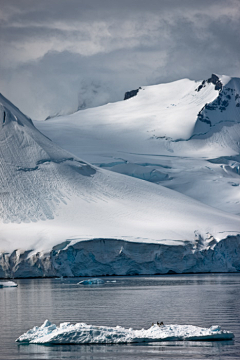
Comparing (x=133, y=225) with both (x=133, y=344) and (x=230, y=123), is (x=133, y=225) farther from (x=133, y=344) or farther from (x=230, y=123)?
(x=230, y=123)

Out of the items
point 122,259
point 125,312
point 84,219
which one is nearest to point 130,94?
point 84,219

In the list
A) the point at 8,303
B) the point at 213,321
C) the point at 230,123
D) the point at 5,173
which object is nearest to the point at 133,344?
the point at 213,321

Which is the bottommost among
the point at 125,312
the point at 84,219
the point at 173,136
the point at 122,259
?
the point at 125,312

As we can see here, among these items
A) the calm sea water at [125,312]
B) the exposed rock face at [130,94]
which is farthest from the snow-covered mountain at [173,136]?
the calm sea water at [125,312]

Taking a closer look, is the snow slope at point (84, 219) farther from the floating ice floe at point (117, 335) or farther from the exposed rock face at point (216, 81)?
the exposed rock face at point (216, 81)

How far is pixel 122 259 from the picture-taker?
5406cm

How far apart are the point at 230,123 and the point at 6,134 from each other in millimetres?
53496

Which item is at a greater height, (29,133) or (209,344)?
(29,133)

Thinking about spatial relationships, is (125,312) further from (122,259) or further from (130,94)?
(130,94)

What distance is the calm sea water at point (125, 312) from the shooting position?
1823 cm

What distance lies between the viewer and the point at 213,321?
78.5 feet

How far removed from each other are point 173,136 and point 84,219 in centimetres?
4874

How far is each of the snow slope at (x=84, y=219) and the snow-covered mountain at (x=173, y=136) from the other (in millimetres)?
19609

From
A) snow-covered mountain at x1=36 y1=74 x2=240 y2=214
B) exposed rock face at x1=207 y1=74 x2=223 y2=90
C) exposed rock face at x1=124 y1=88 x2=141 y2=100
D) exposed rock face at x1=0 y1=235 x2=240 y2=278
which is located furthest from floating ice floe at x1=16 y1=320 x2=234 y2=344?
exposed rock face at x1=124 y1=88 x2=141 y2=100
